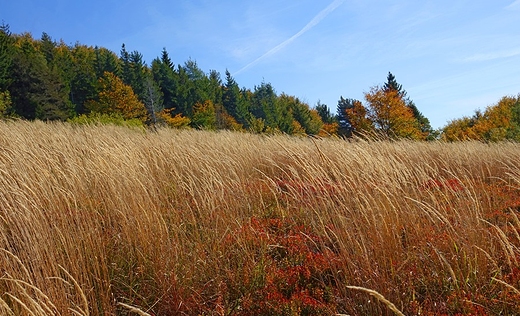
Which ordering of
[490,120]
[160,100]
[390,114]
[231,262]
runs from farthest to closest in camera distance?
[160,100]
[490,120]
[390,114]
[231,262]

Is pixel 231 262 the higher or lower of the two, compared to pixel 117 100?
lower

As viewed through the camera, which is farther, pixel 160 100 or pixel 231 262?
pixel 160 100

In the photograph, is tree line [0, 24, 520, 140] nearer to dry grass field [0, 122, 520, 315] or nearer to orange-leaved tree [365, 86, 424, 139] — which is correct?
orange-leaved tree [365, 86, 424, 139]

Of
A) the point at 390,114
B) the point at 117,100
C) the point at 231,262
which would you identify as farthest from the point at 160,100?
the point at 231,262

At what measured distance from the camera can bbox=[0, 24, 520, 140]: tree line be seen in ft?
98.2

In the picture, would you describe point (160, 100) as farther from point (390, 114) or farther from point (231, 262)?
point (231, 262)

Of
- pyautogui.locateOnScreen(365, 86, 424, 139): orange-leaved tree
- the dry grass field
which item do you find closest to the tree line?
pyautogui.locateOnScreen(365, 86, 424, 139): orange-leaved tree

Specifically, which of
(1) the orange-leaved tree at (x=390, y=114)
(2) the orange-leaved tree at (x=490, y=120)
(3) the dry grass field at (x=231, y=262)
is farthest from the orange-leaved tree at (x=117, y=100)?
(2) the orange-leaved tree at (x=490, y=120)

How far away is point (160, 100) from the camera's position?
45.0 metres

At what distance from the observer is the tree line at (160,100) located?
98.2 feet

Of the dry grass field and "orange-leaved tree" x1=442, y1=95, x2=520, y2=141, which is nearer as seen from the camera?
the dry grass field

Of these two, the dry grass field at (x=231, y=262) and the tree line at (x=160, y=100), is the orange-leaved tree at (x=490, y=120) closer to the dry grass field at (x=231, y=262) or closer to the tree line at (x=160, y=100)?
the tree line at (x=160, y=100)

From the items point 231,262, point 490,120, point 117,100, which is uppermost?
point 117,100

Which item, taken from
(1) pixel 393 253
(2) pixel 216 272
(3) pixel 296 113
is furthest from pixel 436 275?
(3) pixel 296 113
